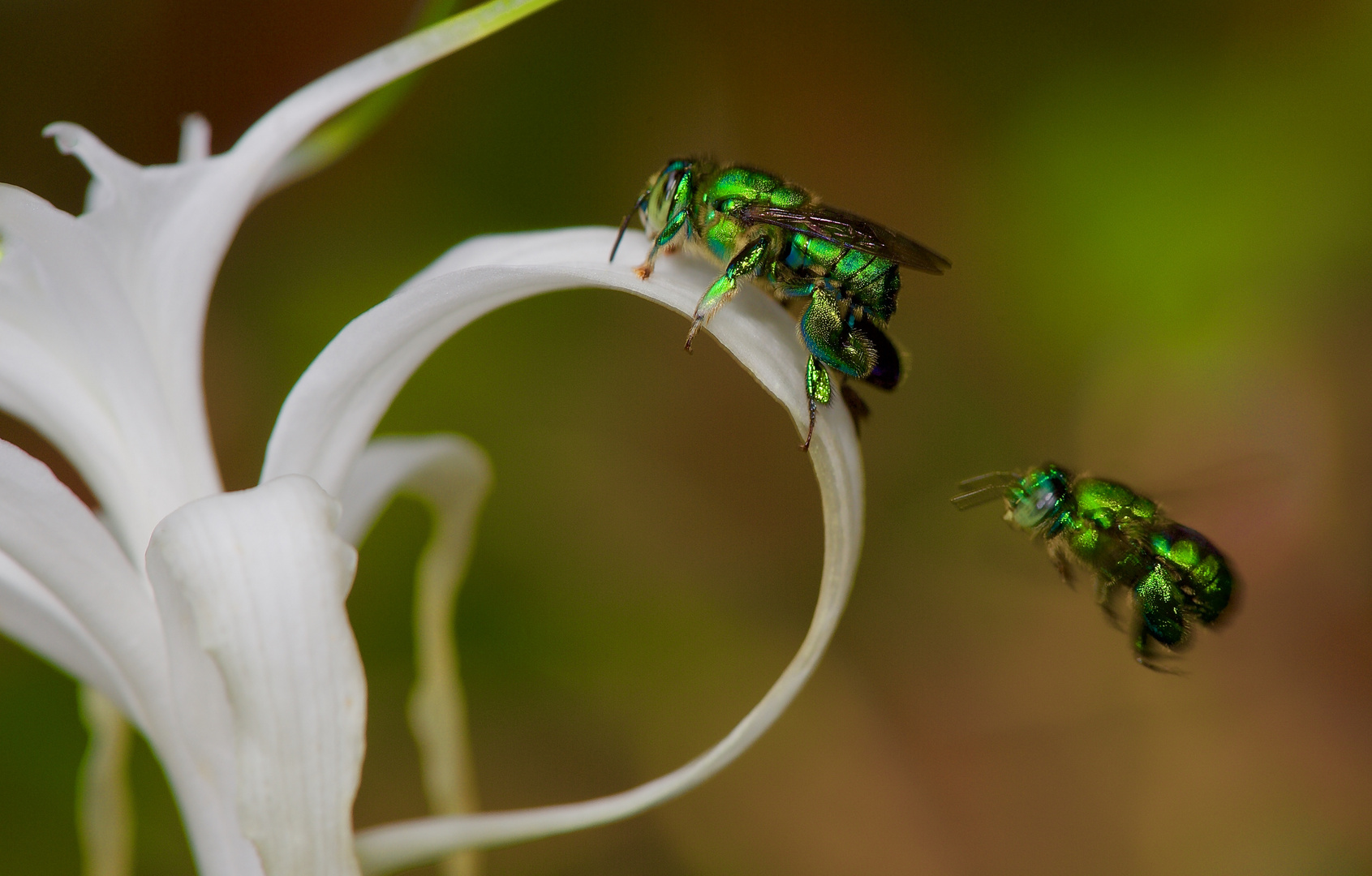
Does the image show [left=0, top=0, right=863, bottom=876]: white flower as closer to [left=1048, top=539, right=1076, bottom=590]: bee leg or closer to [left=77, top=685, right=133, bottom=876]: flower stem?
[left=77, top=685, right=133, bottom=876]: flower stem

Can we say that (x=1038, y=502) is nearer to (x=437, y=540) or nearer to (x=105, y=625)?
(x=437, y=540)

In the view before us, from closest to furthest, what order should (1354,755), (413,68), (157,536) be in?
(157,536) → (413,68) → (1354,755)

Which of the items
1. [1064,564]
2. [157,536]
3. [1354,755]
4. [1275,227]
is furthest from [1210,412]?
[157,536]

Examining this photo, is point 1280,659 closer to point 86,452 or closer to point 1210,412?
point 1210,412

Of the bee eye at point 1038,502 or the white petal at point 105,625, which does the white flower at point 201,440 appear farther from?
the bee eye at point 1038,502

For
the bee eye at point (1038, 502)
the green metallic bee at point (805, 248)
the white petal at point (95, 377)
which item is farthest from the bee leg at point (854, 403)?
the white petal at point (95, 377)

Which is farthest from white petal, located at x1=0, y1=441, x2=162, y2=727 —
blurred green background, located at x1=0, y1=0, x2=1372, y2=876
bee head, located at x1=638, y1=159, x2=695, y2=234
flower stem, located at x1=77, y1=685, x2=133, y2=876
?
blurred green background, located at x1=0, y1=0, x2=1372, y2=876
